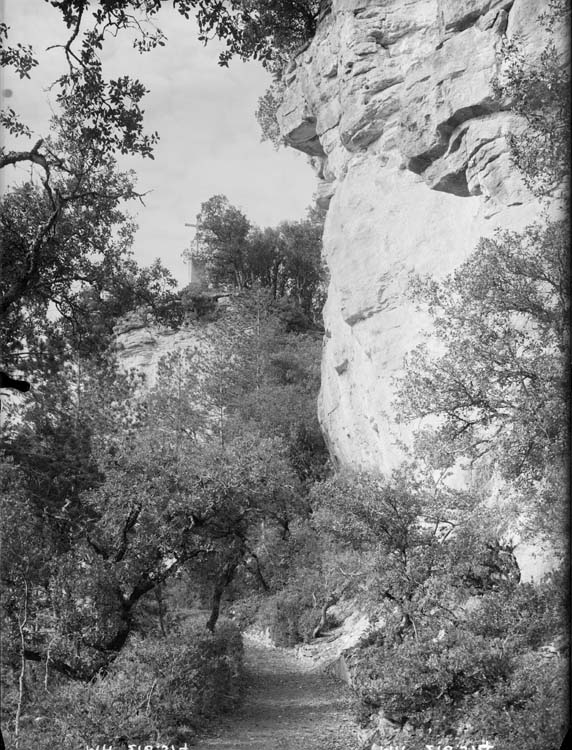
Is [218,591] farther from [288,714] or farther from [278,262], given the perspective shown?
[278,262]

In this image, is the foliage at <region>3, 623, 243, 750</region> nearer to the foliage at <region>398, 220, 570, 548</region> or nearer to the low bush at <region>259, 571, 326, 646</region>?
the foliage at <region>398, 220, 570, 548</region>

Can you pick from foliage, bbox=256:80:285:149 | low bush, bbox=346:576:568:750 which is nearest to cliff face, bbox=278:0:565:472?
foliage, bbox=256:80:285:149

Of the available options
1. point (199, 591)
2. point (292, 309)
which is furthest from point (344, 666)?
point (292, 309)

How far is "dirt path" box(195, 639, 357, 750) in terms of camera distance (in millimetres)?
6148

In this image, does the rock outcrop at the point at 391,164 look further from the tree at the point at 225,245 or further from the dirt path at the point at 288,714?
the dirt path at the point at 288,714

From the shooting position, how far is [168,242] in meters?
6.40

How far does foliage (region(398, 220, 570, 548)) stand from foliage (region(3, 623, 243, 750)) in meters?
3.05

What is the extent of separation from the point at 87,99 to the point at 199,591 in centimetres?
879

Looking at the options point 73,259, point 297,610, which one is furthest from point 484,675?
point 297,610

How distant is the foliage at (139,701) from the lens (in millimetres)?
5078

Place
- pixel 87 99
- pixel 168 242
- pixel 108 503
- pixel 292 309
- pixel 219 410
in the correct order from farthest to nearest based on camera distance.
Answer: pixel 292 309 < pixel 219 410 < pixel 108 503 < pixel 168 242 < pixel 87 99

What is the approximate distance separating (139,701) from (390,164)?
879cm

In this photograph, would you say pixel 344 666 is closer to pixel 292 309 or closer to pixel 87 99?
pixel 87 99

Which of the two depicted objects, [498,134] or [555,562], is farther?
[498,134]
